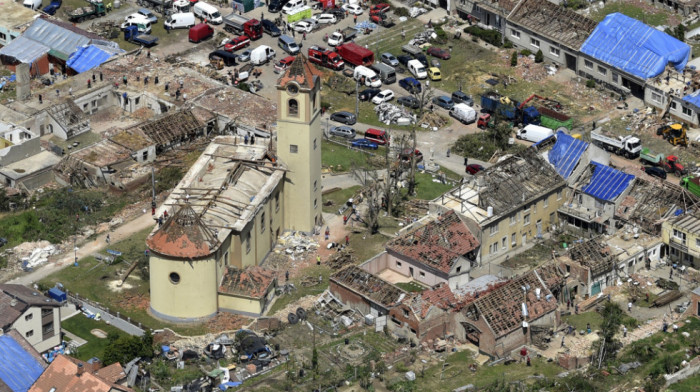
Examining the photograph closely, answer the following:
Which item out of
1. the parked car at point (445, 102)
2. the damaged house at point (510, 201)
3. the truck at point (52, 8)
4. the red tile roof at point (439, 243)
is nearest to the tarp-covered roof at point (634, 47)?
the parked car at point (445, 102)

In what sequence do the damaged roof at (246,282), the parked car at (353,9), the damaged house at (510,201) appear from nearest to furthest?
1. the damaged roof at (246,282)
2. the damaged house at (510,201)
3. the parked car at (353,9)

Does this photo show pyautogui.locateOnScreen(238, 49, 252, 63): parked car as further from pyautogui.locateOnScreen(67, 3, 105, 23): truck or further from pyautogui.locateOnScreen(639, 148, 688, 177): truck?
pyautogui.locateOnScreen(639, 148, 688, 177): truck

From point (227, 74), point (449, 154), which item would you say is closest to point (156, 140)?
point (227, 74)

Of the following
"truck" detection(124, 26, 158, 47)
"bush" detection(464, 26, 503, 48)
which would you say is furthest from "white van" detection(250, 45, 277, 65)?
"bush" detection(464, 26, 503, 48)

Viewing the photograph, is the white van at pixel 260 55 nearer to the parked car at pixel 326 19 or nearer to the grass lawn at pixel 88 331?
the parked car at pixel 326 19

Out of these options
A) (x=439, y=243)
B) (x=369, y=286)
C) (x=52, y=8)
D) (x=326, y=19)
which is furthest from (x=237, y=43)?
(x=369, y=286)

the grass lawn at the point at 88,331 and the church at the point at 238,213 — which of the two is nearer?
the grass lawn at the point at 88,331
